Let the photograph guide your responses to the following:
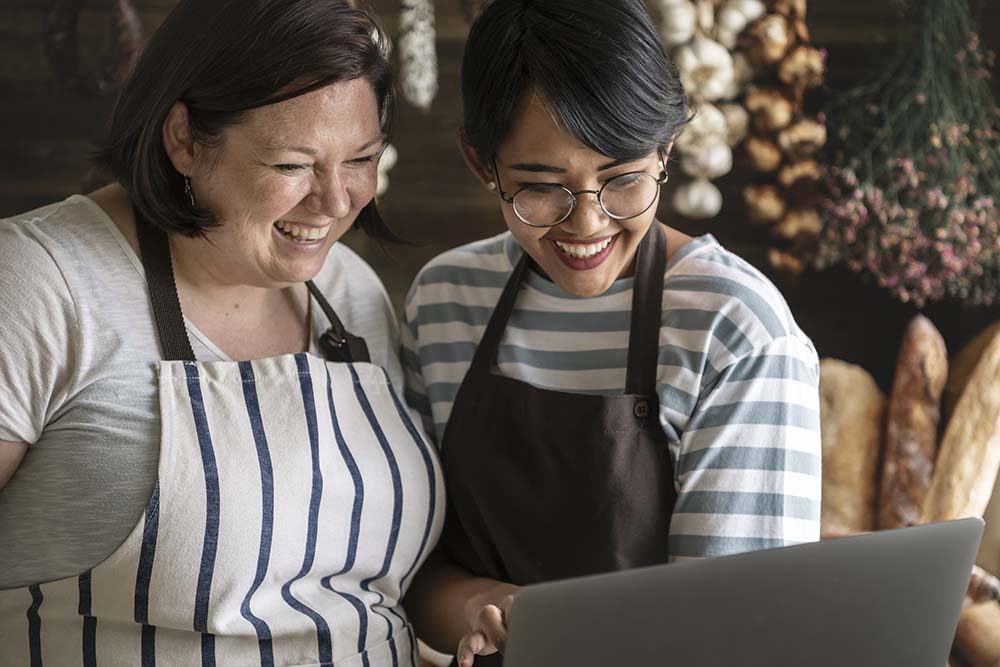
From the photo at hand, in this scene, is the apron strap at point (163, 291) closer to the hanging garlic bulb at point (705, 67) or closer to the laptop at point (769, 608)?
the laptop at point (769, 608)

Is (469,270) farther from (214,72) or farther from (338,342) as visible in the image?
(214,72)

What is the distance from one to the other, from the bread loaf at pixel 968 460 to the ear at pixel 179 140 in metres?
1.46

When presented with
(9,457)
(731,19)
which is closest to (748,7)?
(731,19)

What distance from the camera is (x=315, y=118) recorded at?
1.22 m

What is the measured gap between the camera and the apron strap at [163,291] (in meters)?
1.23

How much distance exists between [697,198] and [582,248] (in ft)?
3.29

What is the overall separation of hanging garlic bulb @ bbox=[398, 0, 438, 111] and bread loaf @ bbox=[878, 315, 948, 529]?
3.52ft

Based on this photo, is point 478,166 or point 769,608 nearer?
point 769,608

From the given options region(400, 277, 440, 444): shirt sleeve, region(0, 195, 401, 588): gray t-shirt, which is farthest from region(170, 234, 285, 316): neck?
region(400, 277, 440, 444): shirt sleeve

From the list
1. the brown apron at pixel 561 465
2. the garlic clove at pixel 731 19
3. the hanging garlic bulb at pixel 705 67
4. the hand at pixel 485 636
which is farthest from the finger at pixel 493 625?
the garlic clove at pixel 731 19

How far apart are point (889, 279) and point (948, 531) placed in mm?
1326

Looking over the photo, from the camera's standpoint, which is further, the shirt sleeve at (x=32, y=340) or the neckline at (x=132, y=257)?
the neckline at (x=132, y=257)

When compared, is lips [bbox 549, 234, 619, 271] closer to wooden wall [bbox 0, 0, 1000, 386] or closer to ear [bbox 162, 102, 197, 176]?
ear [bbox 162, 102, 197, 176]

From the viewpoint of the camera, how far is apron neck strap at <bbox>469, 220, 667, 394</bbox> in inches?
50.4
